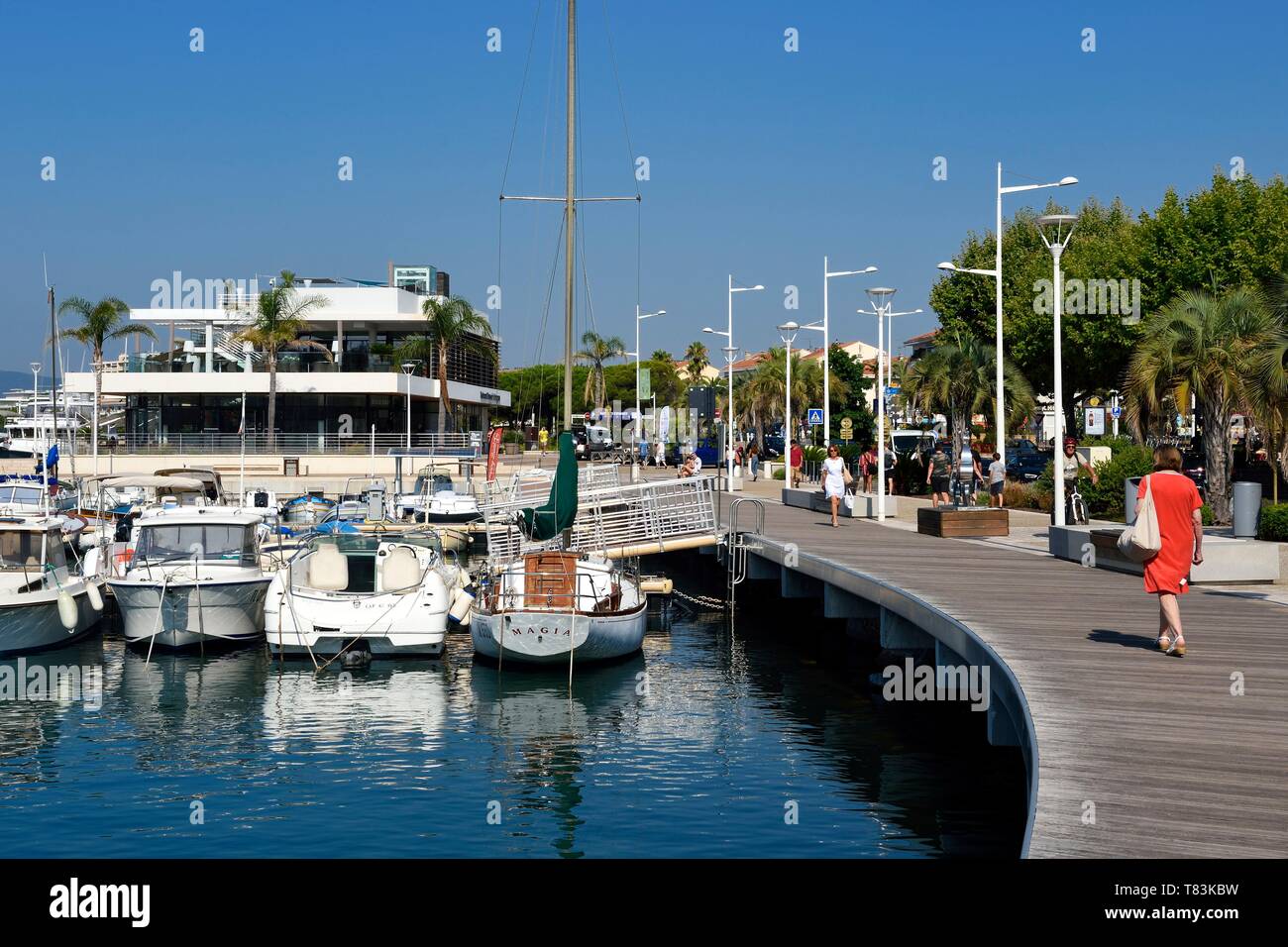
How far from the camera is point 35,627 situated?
78.7 feet

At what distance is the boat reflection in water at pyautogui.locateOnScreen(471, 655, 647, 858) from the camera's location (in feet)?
47.1

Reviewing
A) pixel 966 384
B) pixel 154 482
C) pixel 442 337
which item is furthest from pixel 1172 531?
pixel 442 337

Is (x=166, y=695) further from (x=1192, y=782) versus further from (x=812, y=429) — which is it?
(x=812, y=429)

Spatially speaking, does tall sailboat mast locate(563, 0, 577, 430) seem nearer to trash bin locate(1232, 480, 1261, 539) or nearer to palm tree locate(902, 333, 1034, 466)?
trash bin locate(1232, 480, 1261, 539)

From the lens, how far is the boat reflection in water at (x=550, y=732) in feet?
47.1

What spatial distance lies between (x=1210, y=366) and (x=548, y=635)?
1628 centimetres

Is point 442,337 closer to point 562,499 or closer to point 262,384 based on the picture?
point 262,384

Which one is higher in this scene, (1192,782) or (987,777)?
(1192,782)

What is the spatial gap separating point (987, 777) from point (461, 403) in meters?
84.5

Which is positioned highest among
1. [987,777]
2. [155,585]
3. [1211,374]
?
[1211,374]

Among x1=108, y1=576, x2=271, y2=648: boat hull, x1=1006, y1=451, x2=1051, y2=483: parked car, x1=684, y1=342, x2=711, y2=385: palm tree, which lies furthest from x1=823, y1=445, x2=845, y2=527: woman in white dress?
x1=684, y1=342, x2=711, y2=385: palm tree

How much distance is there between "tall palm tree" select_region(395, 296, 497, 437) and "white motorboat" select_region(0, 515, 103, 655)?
61075 millimetres
